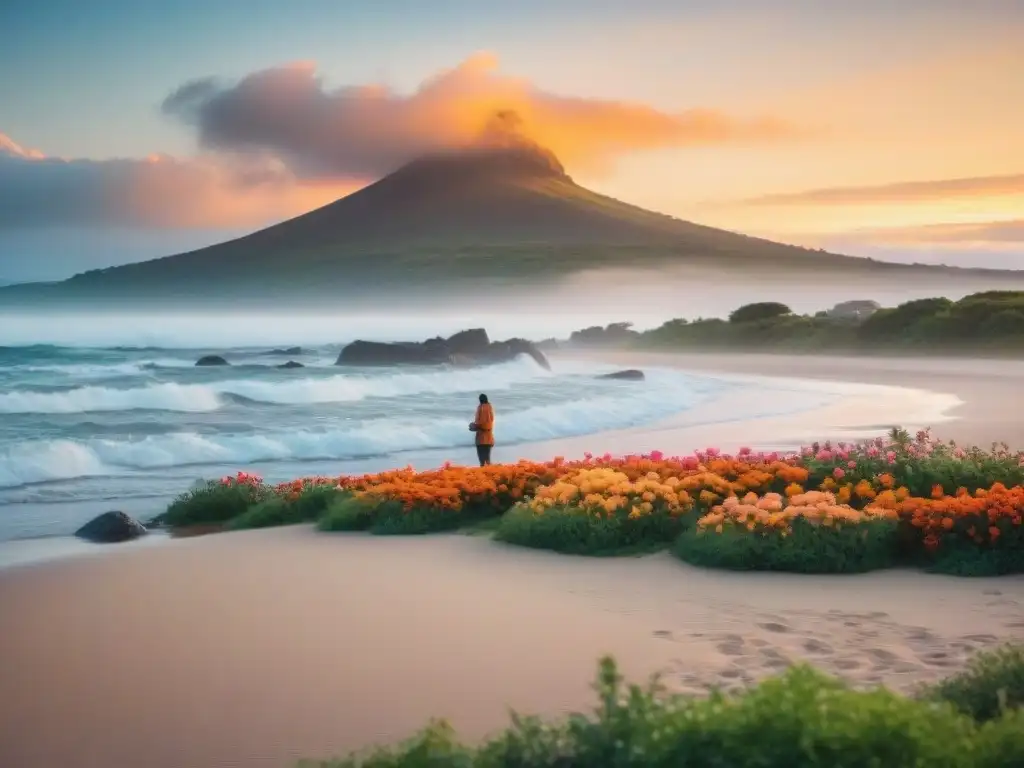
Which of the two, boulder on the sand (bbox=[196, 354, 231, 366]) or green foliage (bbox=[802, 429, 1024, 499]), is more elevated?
boulder on the sand (bbox=[196, 354, 231, 366])

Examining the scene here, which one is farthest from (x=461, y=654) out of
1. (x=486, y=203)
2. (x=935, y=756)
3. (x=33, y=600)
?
(x=486, y=203)

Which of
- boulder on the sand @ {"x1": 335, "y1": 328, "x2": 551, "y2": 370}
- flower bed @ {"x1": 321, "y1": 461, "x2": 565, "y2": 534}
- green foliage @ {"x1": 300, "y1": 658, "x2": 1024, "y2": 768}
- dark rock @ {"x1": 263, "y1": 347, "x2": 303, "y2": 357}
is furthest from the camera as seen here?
dark rock @ {"x1": 263, "y1": 347, "x2": 303, "y2": 357}

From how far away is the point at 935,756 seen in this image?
4449 millimetres

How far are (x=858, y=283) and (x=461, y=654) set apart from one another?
221 ft

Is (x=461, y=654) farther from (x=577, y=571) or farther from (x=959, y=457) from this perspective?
(x=959, y=457)

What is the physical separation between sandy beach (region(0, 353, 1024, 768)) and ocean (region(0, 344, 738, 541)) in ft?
15.7

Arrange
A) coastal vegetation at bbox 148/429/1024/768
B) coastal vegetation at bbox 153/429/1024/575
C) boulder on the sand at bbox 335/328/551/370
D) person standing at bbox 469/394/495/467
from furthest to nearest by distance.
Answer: boulder on the sand at bbox 335/328/551/370 → person standing at bbox 469/394/495/467 → coastal vegetation at bbox 153/429/1024/575 → coastal vegetation at bbox 148/429/1024/768

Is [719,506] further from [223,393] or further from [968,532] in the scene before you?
[223,393]

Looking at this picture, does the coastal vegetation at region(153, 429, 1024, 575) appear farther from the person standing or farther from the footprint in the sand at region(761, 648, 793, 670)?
the person standing

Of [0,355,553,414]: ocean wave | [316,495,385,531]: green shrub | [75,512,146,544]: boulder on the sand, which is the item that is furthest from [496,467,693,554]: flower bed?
[0,355,553,414]: ocean wave

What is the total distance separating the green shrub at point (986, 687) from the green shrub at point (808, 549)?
3440 millimetres

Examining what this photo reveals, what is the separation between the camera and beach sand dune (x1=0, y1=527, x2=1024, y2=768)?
5.79 meters

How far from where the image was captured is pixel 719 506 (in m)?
10.1

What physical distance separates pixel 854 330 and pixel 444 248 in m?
31.3
